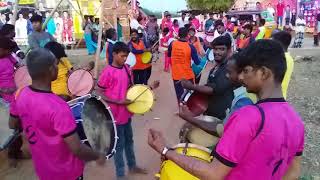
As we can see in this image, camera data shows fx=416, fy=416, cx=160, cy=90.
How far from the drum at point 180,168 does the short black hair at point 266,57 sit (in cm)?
87

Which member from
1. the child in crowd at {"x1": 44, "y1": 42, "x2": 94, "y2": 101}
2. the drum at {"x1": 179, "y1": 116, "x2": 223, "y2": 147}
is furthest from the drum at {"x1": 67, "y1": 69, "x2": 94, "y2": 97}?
the drum at {"x1": 179, "y1": 116, "x2": 223, "y2": 147}

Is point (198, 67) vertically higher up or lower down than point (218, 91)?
lower down

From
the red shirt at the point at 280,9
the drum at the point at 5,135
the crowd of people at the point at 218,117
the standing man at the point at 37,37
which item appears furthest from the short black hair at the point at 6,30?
the red shirt at the point at 280,9

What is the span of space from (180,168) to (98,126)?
1.11 m

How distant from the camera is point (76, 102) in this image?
331 centimetres

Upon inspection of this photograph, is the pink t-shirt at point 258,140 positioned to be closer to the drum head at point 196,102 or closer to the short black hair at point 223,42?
the drum head at point 196,102

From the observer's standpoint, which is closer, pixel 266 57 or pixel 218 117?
pixel 266 57

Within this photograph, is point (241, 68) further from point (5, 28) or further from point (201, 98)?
point (5, 28)

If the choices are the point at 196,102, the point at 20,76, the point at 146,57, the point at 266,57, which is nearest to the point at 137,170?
the point at 196,102

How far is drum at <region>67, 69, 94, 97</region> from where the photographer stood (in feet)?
17.6

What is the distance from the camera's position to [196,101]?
4156 mm

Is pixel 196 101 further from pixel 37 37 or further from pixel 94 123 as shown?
pixel 37 37

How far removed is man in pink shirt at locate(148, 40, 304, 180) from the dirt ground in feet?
7.71

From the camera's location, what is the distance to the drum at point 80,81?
17.6 ft
